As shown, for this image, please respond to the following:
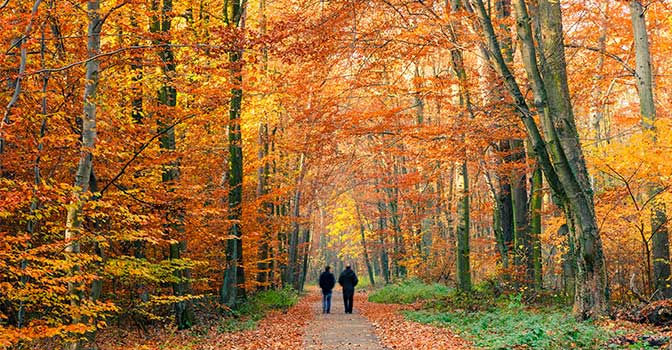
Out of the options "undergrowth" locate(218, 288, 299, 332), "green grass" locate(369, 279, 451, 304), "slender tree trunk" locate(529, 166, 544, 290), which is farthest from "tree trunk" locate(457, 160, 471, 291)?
"undergrowth" locate(218, 288, 299, 332)

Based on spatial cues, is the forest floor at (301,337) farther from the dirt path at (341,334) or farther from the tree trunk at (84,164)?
the tree trunk at (84,164)

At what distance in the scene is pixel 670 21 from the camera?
1753cm

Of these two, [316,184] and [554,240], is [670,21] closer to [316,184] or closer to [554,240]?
[554,240]

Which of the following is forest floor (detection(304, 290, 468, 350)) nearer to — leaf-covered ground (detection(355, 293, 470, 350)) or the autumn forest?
leaf-covered ground (detection(355, 293, 470, 350))

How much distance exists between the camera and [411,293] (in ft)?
83.3

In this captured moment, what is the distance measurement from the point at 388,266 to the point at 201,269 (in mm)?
27640

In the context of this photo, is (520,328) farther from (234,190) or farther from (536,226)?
(234,190)

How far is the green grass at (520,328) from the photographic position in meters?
8.45

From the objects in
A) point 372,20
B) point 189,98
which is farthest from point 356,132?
point 189,98

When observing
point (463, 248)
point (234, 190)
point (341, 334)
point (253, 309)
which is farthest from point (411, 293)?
point (341, 334)

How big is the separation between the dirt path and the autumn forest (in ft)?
1.27

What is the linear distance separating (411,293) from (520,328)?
47.4 ft

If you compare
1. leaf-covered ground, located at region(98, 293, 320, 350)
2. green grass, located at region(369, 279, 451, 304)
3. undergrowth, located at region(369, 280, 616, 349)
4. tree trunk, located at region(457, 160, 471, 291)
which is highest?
tree trunk, located at region(457, 160, 471, 291)

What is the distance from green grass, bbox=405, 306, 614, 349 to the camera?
845cm
